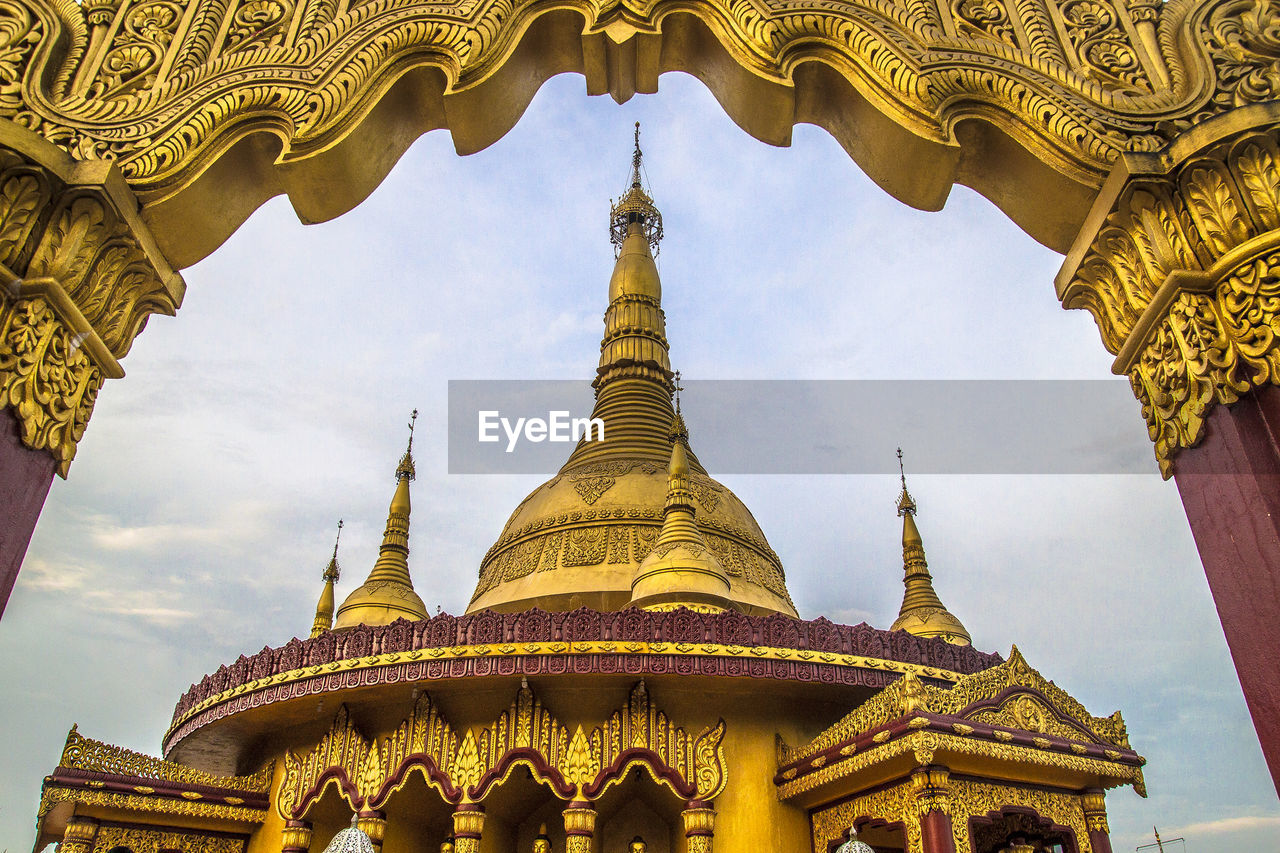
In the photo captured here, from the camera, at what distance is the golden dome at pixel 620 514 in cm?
1612

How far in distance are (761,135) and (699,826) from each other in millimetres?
7458

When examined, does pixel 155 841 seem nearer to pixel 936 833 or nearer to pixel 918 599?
pixel 936 833

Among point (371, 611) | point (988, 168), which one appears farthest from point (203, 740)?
point (988, 168)

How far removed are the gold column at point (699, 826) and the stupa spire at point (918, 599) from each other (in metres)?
10.5

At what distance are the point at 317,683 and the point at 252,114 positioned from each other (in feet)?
25.6

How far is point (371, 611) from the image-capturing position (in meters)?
17.7

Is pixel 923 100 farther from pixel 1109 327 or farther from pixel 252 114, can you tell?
pixel 252 114

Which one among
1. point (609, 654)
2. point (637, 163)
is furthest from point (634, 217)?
point (609, 654)

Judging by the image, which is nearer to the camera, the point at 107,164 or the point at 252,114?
the point at 107,164

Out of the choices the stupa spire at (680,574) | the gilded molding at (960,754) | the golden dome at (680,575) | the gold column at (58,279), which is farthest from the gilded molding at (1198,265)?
the stupa spire at (680,574)

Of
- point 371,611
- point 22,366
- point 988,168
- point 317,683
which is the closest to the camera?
point 22,366

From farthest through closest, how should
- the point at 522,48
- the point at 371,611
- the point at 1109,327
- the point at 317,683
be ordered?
1. the point at 371,611
2. the point at 317,683
3. the point at 522,48
4. the point at 1109,327

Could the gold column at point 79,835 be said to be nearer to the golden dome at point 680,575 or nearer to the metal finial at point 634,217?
the golden dome at point 680,575

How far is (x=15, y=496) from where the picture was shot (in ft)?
10.1
